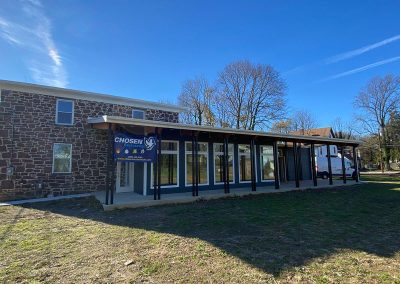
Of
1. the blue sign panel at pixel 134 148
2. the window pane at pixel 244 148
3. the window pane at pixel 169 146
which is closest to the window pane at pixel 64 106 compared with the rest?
the window pane at pixel 169 146

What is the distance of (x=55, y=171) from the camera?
13344mm

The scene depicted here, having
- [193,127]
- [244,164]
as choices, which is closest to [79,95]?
[193,127]

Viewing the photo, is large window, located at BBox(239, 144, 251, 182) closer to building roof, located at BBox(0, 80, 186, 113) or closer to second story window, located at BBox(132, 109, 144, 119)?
building roof, located at BBox(0, 80, 186, 113)

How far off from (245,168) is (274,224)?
8495 millimetres

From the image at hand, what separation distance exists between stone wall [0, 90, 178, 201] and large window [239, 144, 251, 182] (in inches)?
281

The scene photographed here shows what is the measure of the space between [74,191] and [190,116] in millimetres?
21748

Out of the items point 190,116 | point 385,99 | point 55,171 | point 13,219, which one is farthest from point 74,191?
point 385,99

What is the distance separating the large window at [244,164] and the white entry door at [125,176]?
18.9ft

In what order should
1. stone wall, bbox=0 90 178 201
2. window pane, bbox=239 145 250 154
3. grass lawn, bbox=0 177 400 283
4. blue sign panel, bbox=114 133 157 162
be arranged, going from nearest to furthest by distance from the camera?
grass lawn, bbox=0 177 400 283, blue sign panel, bbox=114 133 157 162, stone wall, bbox=0 90 178 201, window pane, bbox=239 145 250 154

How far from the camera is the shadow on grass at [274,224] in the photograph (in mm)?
5234

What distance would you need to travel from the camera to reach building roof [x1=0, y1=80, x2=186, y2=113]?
494 inches

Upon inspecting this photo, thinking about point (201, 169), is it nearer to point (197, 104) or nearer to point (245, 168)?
point (245, 168)

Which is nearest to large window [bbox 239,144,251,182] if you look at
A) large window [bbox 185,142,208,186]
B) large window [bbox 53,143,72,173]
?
large window [bbox 185,142,208,186]

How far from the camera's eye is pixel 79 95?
14047 mm
